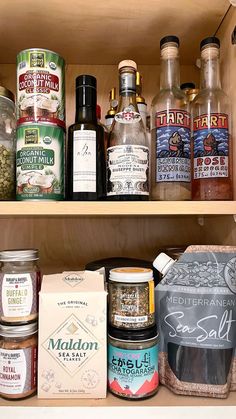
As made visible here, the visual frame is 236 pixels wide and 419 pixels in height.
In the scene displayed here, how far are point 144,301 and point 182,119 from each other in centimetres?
38

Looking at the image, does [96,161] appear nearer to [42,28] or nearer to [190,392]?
[42,28]

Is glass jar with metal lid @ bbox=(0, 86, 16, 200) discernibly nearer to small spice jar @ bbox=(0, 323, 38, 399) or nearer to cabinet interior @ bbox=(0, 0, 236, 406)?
cabinet interior @ bbox=(0, 0, 236, 406)

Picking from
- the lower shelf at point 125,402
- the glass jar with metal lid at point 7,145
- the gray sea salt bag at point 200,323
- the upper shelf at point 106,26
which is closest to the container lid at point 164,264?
the gray sea salt bag at point 200,323

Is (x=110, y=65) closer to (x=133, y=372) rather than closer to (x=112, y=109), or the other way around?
(x=112, y=109)

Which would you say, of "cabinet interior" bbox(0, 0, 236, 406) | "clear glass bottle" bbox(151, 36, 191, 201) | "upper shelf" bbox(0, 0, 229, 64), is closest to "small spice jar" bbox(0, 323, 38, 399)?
"cabinet interior" bbox(0, 0, 236, 406)

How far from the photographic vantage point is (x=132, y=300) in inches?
23.6

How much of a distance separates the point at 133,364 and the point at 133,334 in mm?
51

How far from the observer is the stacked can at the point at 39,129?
0.63 metres

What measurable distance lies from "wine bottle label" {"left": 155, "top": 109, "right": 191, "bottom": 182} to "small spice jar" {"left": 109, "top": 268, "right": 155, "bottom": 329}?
0.69 feet

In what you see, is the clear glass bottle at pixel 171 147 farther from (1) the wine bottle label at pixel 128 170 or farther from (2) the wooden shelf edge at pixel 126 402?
(2) the wooden shelf edge at pixel 126 402

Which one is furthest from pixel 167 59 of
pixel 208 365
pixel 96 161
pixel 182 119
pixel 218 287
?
pixel 208 365

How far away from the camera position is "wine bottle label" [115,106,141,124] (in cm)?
71

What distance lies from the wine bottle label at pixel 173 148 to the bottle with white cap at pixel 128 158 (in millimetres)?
33

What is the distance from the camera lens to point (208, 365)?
0.60 m
